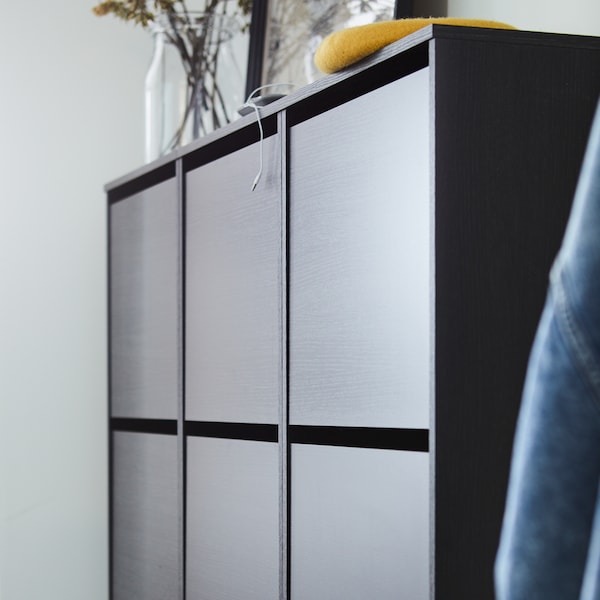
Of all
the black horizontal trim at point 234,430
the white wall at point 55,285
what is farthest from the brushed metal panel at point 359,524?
the white wall at point 55,285

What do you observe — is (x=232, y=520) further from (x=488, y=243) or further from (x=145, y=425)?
(x=488, y=243)

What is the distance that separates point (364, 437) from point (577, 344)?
3.16 feet

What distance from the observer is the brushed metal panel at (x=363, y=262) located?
1.33m

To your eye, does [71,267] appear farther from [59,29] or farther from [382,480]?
[382,480]

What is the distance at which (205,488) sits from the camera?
2.00 metres

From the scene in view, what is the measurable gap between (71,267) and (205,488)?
981 millimetres

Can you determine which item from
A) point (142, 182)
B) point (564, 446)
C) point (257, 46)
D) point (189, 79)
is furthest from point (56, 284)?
point (564, 446)

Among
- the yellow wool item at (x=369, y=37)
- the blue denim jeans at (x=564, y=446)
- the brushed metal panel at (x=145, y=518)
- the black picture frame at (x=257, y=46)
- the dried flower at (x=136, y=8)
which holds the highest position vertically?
the dried flower at (x=136, y=8)

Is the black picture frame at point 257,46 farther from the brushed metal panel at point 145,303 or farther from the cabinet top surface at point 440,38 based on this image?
the cabinet top surface at point 440,38

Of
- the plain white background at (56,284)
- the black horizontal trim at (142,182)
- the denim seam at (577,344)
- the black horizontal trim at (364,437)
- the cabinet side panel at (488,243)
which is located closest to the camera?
the denim seam at (577,344)

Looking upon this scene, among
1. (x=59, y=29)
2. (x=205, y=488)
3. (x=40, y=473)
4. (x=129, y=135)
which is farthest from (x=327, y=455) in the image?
(x=59, y=29)

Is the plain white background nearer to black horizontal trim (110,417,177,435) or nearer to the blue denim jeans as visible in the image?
black horizontal trim (110,417,177,435)

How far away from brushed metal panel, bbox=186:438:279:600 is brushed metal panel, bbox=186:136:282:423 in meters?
0.07

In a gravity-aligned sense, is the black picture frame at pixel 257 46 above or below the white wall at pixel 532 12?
above
